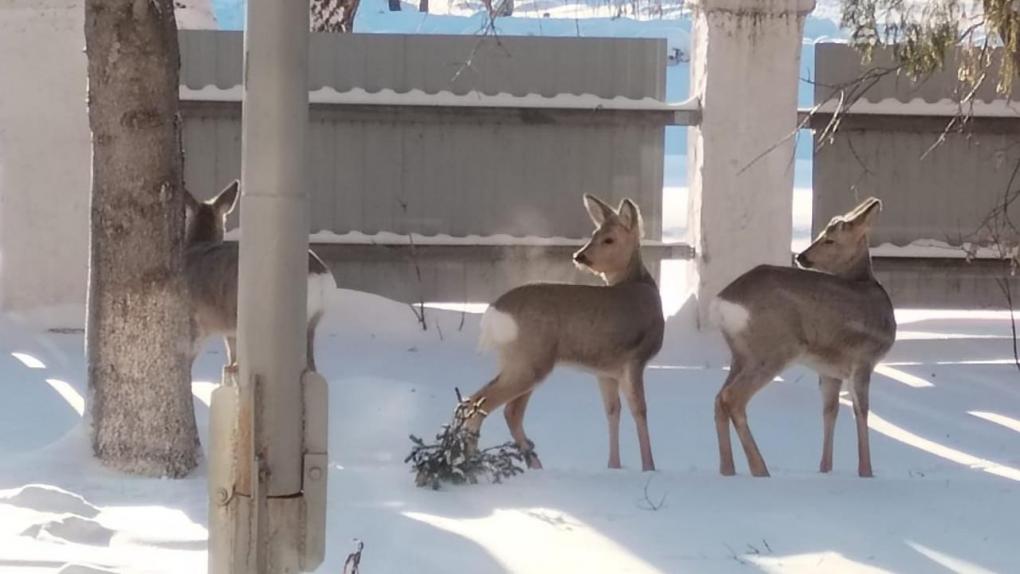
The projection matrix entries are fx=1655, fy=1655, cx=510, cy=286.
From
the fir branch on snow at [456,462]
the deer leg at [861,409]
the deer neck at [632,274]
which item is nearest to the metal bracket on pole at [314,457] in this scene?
the fir branch on snow at [456,462]

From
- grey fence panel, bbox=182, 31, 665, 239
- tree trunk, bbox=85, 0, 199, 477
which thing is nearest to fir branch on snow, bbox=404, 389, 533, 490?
tree trunk, bbox=85, 0, 199, 477

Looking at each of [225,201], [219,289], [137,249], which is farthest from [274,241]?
[225,201]

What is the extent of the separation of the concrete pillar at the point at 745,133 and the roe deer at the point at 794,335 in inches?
146

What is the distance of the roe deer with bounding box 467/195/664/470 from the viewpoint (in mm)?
8516

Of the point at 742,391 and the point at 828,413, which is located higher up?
the point at 742,391

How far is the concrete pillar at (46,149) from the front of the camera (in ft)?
41.6

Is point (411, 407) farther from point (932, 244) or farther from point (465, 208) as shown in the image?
point (932, 244)

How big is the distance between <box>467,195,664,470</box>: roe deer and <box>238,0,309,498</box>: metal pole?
4278mm

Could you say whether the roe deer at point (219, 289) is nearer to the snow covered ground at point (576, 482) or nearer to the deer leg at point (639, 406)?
the snow covered ground at point (576, 482)

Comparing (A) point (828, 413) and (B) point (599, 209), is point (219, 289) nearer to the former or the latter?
(B) point (599, 209)

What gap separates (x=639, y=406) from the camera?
8648mm

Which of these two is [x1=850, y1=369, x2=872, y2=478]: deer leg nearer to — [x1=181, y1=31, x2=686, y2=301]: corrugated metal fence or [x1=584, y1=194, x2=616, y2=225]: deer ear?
[x1=584, y1=194, x2=616, y2=225]: deer ear

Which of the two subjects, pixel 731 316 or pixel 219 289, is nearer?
pixel 731 316

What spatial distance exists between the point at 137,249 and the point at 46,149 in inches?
219
